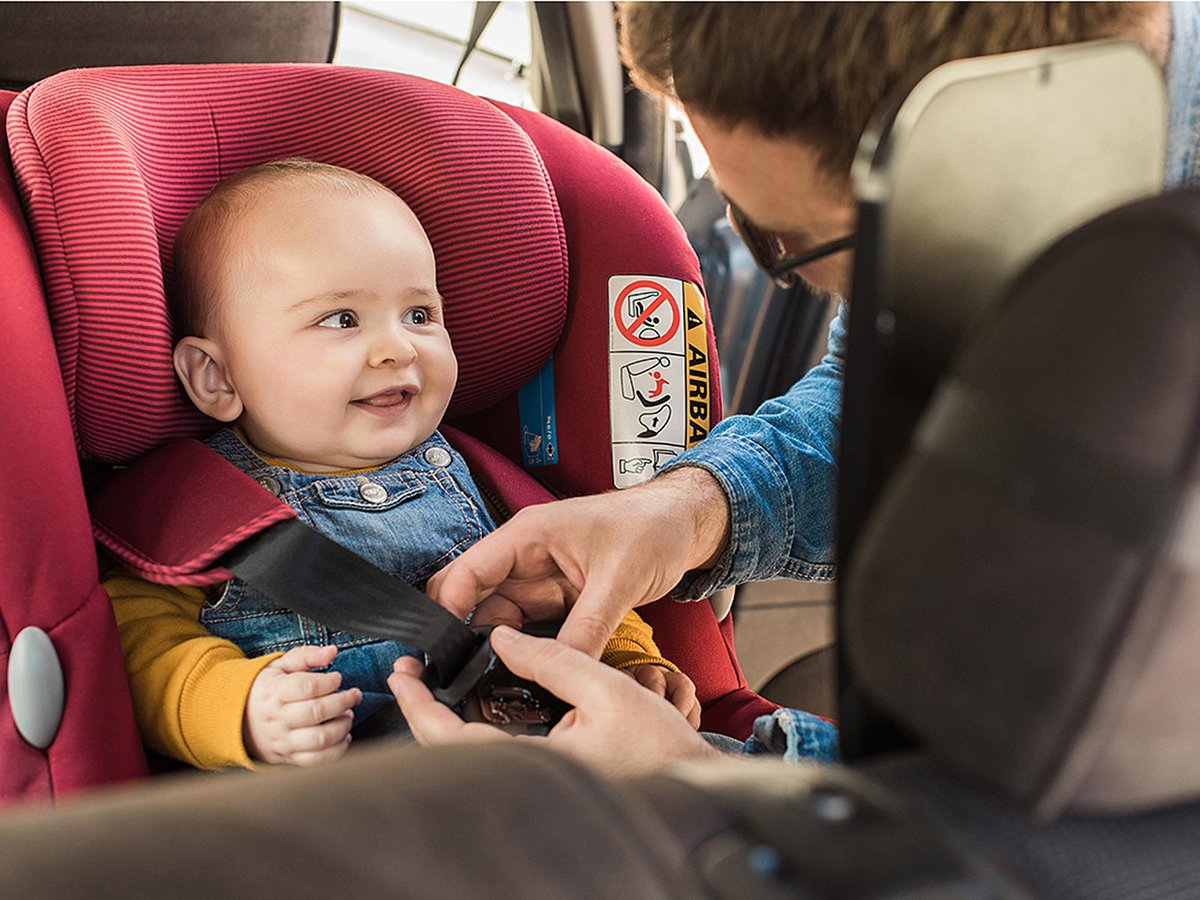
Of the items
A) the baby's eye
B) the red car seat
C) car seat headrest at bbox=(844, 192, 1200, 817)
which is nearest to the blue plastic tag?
the red car seat

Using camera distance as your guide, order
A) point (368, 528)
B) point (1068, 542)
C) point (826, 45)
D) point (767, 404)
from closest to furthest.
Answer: point (1068, 542), point (826, 45), point (368, 528), point (767, 404)

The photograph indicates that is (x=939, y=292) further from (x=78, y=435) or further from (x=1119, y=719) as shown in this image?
(x=78, y=435)

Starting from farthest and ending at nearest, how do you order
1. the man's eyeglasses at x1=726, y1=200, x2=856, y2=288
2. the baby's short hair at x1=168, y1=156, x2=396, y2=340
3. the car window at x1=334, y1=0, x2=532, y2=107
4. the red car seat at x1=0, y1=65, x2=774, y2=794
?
the car window at x1=334, y1=0, x2=532, y2=107
the baby's short hair at x1=168, y1=156, x2=396, y2=340
the red car seat at x1=0, y1=65, x2=774, y2=794
the man's eyeglasses at x1=726, y1=200, x2=856, y2=288

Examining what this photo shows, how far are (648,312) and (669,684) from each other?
441mm

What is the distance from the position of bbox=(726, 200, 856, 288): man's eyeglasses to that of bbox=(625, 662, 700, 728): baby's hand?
1.40 feet

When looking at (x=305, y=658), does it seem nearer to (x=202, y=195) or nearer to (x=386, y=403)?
(x=386, y=403)

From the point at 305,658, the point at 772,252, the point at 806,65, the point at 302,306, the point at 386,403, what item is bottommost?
the point at 305,658

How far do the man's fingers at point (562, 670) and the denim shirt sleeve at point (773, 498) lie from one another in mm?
330

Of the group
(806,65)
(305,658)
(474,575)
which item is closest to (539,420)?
(474,575)

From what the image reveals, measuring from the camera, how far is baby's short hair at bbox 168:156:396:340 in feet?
4.11

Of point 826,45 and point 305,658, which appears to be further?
point 305,658

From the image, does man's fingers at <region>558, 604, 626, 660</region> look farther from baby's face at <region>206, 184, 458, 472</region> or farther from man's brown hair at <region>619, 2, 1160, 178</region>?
man's brown hair at <region>619, 2, 1160, 178</region>

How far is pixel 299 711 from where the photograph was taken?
3.48 ft

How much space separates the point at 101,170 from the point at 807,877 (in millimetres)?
969
